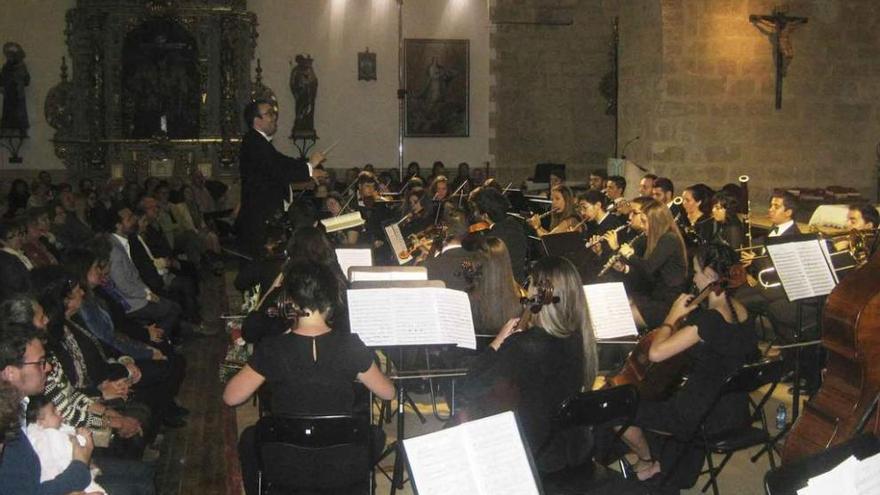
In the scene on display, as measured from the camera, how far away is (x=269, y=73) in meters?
16.2

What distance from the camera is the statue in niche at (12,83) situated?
15.3 m

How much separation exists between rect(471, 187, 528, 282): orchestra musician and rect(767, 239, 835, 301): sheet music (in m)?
1.93

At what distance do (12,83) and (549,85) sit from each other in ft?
26.8

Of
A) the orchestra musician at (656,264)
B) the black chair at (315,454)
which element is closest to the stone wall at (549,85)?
the orchestra musician at (656,264)

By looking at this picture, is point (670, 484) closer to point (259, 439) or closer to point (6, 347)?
point (259, 439)

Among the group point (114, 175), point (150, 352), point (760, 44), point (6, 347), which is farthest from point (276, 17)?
point (6, 347)

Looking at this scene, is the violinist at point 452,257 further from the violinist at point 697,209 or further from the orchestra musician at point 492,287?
the violinist at point 697,209

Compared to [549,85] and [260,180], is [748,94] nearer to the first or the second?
[549,85]

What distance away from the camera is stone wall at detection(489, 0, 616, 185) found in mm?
16750

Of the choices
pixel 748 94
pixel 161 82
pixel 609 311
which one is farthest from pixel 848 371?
pixel 161 82

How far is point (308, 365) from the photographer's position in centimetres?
376

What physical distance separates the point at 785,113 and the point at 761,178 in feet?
2.74

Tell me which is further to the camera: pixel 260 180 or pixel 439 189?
pixel 439 189

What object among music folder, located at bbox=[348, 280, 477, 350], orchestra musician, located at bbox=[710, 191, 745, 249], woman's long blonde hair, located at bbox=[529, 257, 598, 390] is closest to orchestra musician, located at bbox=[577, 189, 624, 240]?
orchestra musician, located at bbox=[710, 191, 745, 249]
